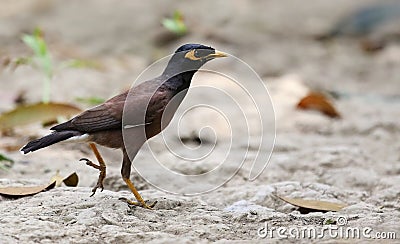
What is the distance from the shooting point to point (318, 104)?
18.2 ft

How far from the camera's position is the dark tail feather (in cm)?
277

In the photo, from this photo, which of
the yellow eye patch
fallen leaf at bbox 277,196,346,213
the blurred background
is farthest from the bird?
the blurred background

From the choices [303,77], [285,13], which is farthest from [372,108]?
[285,13]

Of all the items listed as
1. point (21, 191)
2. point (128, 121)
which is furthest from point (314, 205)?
point (21, 191)

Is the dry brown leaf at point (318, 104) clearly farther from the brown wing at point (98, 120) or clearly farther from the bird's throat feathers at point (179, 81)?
the brown wing at point (98, 120)

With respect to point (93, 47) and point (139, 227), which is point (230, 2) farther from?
point (139, 227)

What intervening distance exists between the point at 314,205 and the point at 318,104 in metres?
2.53

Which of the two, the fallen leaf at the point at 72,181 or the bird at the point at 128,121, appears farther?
the fallen leaf at the point at 72,181

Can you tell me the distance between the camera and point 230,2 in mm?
7891

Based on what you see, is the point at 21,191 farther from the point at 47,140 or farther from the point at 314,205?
the point at 314,205

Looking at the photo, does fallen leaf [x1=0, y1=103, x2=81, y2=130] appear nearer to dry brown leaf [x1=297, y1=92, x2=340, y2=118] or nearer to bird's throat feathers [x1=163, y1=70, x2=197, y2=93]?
bird's throat feathers [x1=163, y1=70, x2=197, y2=93]

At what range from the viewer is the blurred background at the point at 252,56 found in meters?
4.85

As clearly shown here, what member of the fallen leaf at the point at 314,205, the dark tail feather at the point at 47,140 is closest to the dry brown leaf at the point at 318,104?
the fallen leaf at the point at 314,205

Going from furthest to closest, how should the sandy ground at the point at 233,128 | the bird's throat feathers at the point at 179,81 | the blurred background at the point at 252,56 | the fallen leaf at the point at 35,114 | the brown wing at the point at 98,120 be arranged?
the blurred background at the point at 252,56 → the fallen leaf at the point at 35,114 → the bird's throat feathers at the point at 179,81 → the brown wing at the point at 98,120 → the sandy ground at the point at 233,128
